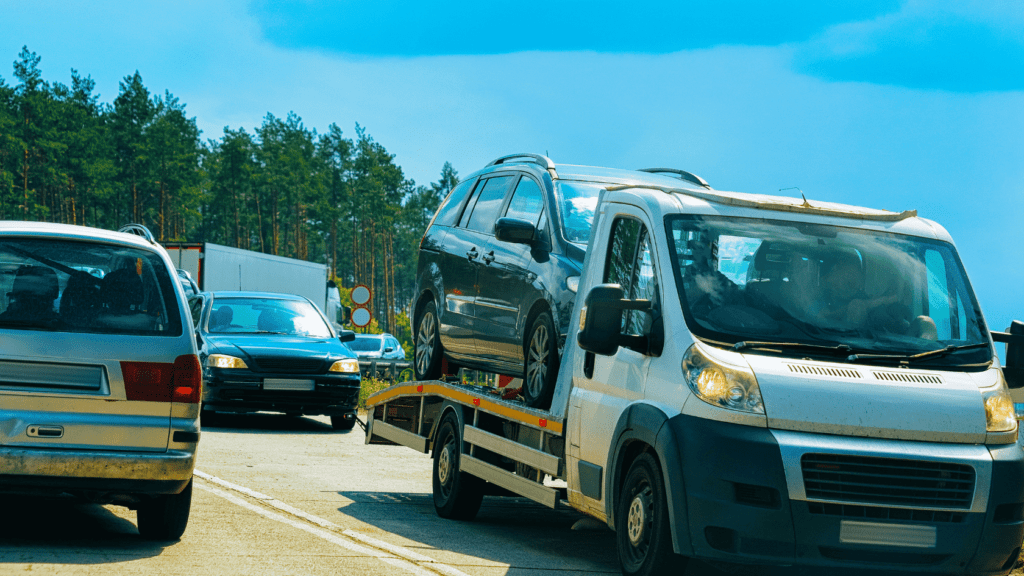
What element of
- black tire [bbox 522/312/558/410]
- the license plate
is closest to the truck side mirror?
black tire [bbox 522/312/558/410]

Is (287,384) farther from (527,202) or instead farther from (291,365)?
(527,202)

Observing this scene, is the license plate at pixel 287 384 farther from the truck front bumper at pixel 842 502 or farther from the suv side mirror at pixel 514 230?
the truck front bumper at pixel 842 502

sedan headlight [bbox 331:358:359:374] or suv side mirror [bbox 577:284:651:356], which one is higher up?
suv side mirror [bbox 577:284:651:356]

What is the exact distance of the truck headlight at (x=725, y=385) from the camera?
5.92 metres

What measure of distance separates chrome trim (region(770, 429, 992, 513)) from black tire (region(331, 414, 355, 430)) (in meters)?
12.2

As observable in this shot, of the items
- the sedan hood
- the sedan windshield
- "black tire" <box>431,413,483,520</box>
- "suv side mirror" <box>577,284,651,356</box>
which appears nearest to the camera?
the sedan hood

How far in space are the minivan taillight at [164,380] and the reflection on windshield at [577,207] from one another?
109 inches

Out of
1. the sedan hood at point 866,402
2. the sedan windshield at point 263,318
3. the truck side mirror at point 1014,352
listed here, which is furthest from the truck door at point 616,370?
the sedan windshield at point 263,318

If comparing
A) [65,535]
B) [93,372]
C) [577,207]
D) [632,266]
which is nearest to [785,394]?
[632,266]

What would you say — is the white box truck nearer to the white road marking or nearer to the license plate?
the license plate

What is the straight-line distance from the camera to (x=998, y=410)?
242 inches

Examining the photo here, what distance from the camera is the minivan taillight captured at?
275 inches

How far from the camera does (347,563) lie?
7090 millimetres

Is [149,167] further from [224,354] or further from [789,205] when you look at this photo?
Result: [789,205]
